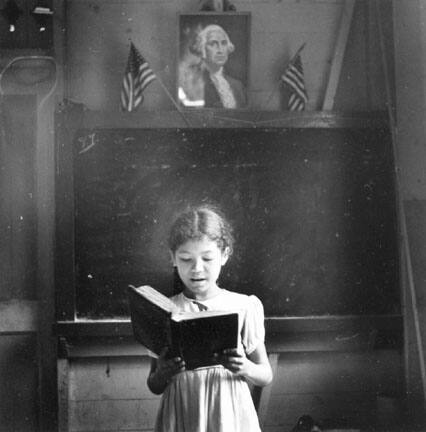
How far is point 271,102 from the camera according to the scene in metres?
3.27

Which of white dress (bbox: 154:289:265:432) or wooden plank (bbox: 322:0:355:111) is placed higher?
wooden plank (bbox: 322:0:355:111)

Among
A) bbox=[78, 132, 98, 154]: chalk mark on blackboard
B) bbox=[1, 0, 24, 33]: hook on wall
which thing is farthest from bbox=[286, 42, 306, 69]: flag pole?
bbox=[1, 0, 24, 33]: hook on wall

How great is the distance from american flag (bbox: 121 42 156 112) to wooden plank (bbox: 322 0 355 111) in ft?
2.74

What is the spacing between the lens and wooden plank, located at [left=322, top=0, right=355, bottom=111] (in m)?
3.24

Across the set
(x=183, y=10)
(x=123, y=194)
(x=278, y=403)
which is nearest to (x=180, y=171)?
(x=123, y=194)

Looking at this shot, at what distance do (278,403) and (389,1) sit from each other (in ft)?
6.55

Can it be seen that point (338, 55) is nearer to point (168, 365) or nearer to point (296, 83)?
point (296, 83)

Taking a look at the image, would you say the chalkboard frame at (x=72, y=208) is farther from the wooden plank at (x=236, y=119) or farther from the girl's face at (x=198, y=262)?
the girl's face at (x=198, y=262)

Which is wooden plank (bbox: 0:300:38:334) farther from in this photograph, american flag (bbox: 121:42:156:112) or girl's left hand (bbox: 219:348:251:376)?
girl's left hand (bbox: 219:348:251:376)

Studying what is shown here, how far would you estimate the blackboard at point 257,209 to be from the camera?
10.3 ft

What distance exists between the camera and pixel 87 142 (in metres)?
3.12

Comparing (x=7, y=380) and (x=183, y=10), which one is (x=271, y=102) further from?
(x=7, y=380)

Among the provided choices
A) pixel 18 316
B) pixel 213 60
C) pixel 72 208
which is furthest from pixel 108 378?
pixel 213 60

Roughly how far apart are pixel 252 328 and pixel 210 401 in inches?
9.5
